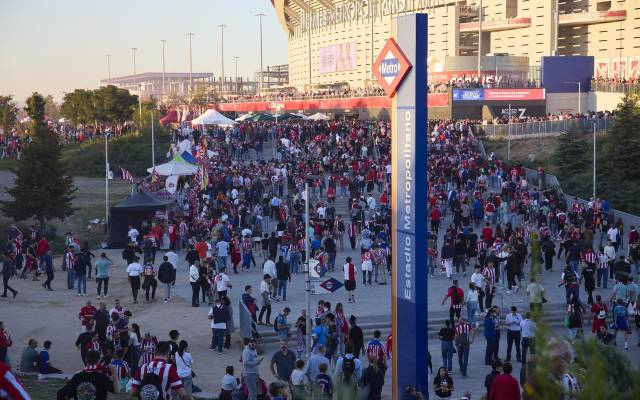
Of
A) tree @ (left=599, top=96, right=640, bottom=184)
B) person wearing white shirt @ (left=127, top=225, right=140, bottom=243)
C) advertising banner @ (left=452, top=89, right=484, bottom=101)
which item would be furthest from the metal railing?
person wearing white shirt @ (left=127, top=225, right=140, bottom=243)

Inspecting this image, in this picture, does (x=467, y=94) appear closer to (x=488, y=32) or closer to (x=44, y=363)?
(x=488, y=32)

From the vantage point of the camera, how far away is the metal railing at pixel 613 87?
1998 inches

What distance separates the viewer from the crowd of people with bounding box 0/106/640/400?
12859mm

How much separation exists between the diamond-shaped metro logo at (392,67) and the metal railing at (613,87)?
38.2 metres

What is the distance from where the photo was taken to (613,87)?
2163 inches

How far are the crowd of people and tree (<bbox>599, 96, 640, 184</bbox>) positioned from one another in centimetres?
419

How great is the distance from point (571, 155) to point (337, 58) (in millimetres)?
57936

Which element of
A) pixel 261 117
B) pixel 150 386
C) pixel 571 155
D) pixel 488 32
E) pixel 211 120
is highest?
pixel 488 32

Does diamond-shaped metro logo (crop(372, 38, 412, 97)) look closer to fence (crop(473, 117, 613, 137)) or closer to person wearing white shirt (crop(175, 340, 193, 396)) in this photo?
person wearing white shirt (crop(175, 340, 193, 396))

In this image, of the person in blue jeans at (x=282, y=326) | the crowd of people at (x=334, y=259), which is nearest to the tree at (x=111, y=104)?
the crowd of people at (x=334, y=259)

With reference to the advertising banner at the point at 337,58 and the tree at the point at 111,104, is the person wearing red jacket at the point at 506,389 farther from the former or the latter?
the advertising banner at the point at 337,58

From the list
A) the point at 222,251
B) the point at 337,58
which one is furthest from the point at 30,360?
the point at 337,58

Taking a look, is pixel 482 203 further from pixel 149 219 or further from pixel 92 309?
pixel 92 309

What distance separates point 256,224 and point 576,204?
10.1 meters
